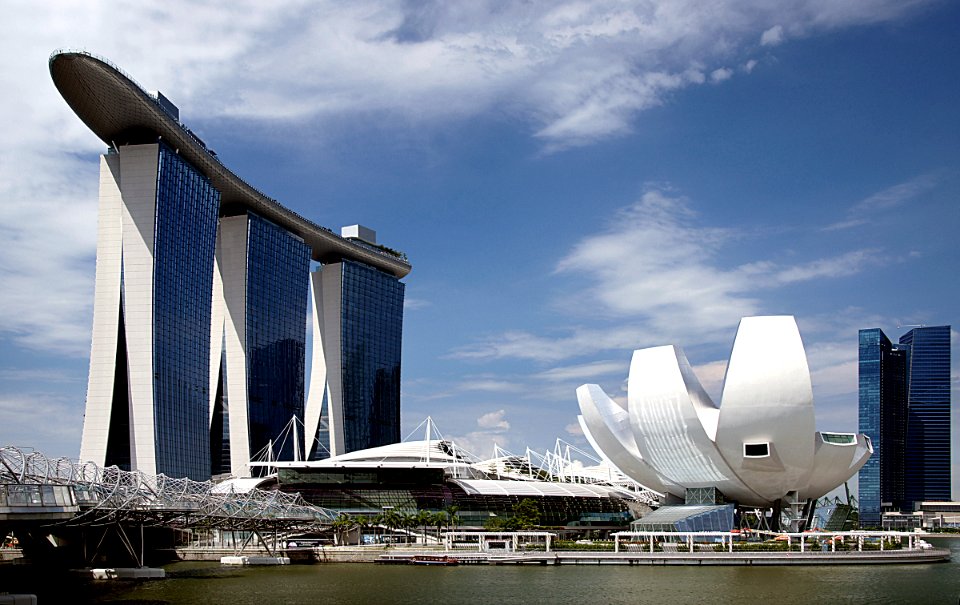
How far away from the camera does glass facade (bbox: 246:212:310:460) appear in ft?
392

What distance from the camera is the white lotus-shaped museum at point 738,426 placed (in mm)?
77562

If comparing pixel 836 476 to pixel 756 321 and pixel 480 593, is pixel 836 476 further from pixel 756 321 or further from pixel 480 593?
pixel 480 593

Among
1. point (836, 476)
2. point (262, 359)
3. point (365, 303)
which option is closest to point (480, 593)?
point (836, 476)

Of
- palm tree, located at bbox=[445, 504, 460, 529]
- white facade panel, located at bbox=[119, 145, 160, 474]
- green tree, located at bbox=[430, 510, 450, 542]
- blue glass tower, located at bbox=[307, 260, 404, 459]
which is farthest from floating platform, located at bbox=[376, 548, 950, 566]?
blue glass tower, located at bbox=[307, 260, 404, 459]

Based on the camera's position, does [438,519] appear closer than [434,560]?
No

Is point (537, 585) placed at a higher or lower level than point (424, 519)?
lower

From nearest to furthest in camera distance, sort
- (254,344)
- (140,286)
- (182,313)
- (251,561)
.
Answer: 1. (251,561)
2. (140,286)
3. (182,313)
4. (254,344)

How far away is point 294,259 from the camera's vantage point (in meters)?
129

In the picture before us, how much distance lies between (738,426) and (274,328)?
63.2m

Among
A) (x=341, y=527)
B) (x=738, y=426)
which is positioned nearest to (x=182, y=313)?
(x=341, y=527)

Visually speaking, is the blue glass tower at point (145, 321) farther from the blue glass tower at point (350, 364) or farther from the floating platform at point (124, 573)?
the blue glass tower at point (350, 364)

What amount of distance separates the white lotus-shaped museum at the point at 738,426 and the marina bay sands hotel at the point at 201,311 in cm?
3807

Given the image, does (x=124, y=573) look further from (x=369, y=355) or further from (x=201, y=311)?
(x=369, y=355)

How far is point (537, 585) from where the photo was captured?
55.9 meters
